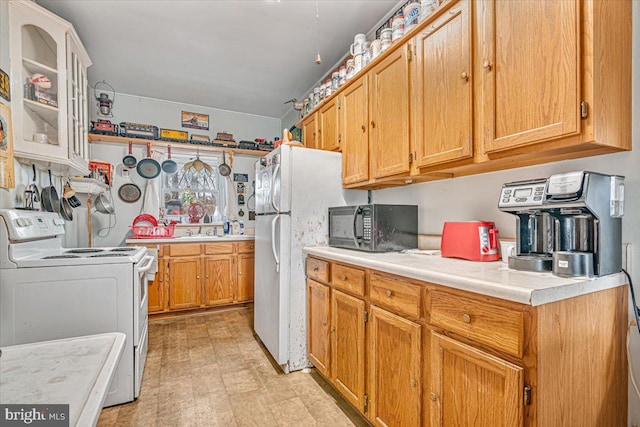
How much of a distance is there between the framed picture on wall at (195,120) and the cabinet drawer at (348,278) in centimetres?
334

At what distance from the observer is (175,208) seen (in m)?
4.22

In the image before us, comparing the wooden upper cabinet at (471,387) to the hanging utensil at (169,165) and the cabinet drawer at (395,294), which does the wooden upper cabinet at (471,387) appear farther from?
the hanging utensil at (169,165)

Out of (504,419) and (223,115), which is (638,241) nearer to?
(504,419)

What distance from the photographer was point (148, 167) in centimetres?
401

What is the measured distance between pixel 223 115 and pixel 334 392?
3.88 metres

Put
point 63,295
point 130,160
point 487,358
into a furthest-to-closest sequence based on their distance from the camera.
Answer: point 130,160 < point 63,295 < point 487,358

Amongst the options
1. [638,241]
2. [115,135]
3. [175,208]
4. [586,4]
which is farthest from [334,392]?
[115,135]

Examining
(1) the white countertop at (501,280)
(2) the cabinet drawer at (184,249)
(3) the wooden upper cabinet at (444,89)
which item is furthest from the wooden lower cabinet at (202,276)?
(3) the wooden upper cabinet at (444,89)

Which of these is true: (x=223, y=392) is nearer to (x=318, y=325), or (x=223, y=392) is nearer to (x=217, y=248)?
(x=318, y=325)

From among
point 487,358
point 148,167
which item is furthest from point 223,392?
point 148,167

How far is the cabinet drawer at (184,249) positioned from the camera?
3.54 m

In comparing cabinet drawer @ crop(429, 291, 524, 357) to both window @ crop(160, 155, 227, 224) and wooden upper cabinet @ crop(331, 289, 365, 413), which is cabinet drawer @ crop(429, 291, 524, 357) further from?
window @ crop(160, 155, 227, 224)

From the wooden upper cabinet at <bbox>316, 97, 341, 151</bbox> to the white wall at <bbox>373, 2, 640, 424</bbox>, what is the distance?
57 cm

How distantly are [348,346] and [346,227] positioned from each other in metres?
0.78
